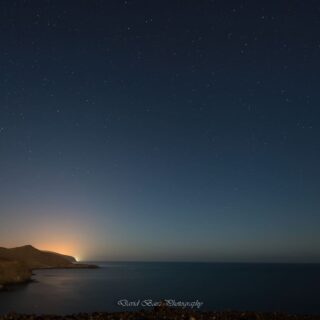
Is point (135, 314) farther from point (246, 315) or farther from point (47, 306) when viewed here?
point (47, 306)

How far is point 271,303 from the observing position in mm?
Result: 85062

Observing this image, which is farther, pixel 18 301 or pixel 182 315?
pixel 18 301

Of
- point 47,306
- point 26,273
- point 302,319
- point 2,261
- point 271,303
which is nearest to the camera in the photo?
point 302,319

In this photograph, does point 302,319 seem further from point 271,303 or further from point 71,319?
point 271,303

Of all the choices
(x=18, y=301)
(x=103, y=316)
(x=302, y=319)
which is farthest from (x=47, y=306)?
(x=302, y=319)

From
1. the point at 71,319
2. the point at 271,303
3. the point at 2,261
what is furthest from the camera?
the point at 2,261

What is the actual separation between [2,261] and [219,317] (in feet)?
443

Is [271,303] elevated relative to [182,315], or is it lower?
lower

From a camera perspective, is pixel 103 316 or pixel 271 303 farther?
pixel 271 303

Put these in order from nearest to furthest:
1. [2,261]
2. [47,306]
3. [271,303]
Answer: [47,306], [271,303], [2,261]

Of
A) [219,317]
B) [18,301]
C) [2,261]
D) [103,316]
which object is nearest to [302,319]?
[219,317]

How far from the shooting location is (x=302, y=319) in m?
31.7

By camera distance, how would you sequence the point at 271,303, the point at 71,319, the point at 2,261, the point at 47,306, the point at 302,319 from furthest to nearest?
the point at 2,261
the point at 271,303
the point at 47,306
the point at 302,319
the point at 71,319

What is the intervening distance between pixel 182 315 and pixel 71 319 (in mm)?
7790
